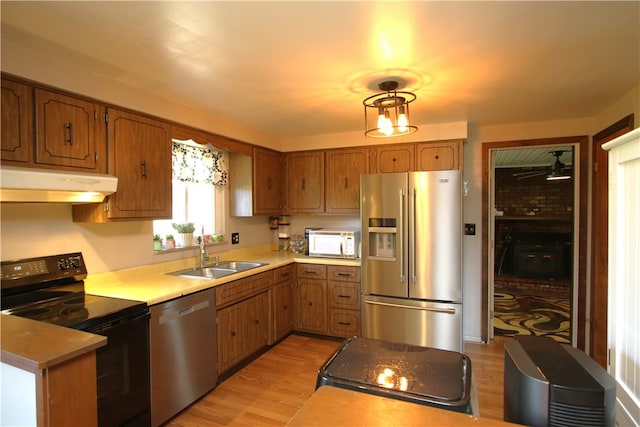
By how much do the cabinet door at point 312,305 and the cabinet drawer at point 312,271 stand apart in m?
0.05

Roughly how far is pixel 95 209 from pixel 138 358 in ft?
3.22

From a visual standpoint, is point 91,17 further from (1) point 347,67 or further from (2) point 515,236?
(2) point 515,236

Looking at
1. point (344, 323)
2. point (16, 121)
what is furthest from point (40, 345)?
point (344, 323)

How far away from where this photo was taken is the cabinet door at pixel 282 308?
11.3 ft

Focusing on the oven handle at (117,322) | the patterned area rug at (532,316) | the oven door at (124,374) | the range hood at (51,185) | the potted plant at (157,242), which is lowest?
the patterned area rug at (532,316)

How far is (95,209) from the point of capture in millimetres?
2219

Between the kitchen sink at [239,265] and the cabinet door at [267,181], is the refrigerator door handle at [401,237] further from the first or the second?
the cabinet door at [267,181]

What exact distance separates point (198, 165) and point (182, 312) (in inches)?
59.1

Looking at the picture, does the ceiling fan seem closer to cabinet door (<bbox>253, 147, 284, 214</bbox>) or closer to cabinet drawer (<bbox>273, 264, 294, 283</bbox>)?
cabinet door (<bbox>253, 147, 284, 214</bbox>)

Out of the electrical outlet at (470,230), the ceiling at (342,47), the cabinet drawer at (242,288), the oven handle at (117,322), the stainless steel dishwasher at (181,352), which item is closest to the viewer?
the ceiling at (342,47)

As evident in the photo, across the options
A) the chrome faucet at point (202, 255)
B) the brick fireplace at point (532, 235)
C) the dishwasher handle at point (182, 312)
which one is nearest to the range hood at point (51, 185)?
the dishwasher handle at point (182, 312)

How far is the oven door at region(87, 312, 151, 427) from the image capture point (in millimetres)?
1770

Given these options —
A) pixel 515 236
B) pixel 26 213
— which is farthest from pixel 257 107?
pixel 515 236

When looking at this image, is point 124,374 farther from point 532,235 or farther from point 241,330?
point 532,235
